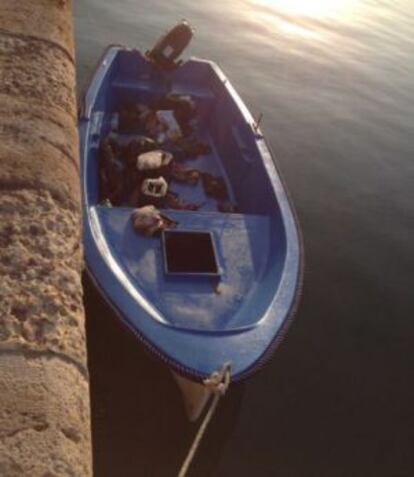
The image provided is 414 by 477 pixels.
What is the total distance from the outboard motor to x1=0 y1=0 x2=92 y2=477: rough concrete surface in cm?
1028

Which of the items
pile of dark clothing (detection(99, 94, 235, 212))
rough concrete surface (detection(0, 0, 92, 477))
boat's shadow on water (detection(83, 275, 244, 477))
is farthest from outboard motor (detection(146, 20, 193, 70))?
rough concrete surface (detection(0, 0, 92, 477))

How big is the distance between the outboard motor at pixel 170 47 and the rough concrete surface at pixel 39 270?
405 inches

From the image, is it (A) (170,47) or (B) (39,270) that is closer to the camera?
(B) (39,270)

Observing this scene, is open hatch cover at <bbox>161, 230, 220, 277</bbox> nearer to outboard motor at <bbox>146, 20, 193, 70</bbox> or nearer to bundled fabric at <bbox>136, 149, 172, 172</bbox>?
bundled fabric at <bbox>136, 149, 172, 172</bbox>

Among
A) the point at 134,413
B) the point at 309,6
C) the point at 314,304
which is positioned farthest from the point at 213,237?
the point at 309,6

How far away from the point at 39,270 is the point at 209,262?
20.9 ft

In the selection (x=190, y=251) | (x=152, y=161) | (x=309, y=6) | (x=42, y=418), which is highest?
(x=309, y=6)

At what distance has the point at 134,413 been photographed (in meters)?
7.20

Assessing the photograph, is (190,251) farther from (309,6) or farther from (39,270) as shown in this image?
(309,6)

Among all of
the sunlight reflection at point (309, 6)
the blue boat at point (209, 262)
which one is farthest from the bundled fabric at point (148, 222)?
the sunlight reflection at point (309, 6)

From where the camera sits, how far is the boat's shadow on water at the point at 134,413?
6.76 m

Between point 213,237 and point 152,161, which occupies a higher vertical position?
point 152,161

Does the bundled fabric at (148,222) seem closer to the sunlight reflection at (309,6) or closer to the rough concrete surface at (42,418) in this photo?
the rough concrete surface at (42,418)

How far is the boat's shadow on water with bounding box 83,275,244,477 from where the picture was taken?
6.76 m
